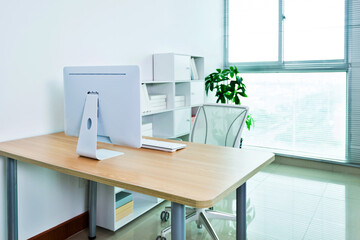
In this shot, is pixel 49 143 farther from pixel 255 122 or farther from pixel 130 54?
pixel 255 122

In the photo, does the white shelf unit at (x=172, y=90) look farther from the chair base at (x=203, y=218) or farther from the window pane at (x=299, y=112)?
the window pane at (x=299, y=112)

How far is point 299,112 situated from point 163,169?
3.46m

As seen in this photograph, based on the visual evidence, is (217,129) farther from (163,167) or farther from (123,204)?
(163,167)

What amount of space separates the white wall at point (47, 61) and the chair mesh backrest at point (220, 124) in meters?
1.03

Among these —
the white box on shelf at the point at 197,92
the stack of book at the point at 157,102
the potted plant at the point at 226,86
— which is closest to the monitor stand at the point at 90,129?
the stack of book at the point at 157,102

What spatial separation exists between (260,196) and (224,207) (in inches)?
20.7

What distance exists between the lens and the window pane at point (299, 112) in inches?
168

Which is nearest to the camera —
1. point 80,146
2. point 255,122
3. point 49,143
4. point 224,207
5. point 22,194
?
point 80,146

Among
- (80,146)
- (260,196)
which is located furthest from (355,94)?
(80,146)

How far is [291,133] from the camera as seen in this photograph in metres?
4.62

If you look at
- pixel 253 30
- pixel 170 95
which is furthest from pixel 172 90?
pixel 253 30

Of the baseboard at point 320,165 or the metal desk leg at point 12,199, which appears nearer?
the metal desk leg at point 12,199

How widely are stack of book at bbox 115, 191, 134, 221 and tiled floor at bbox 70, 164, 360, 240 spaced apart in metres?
0.13

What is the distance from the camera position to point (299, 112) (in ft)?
14.9
